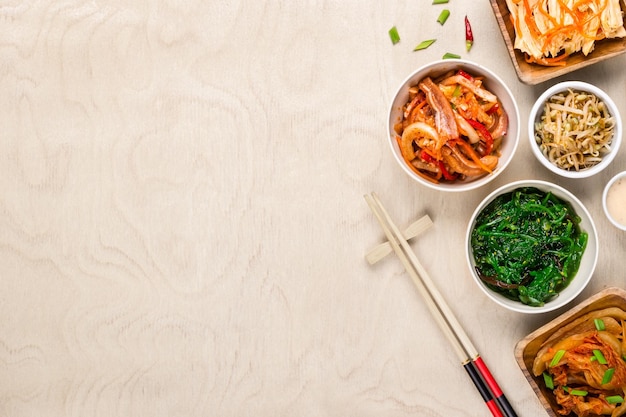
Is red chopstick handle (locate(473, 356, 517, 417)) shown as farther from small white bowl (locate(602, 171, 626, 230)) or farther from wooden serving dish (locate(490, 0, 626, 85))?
wooden serving dish (locate(490, 0, 626, 85))

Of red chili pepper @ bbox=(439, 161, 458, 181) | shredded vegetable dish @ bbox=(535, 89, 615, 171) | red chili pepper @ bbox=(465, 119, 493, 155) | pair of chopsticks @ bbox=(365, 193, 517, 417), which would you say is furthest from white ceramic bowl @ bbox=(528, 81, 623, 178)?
pair of chopsticks @ bbox=(365, 193, 517, 417)

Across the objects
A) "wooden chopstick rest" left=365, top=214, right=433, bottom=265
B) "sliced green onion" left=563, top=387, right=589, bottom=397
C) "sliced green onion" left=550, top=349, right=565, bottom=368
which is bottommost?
"sliced green onion" left=563, top=387, right=589, bottom=397

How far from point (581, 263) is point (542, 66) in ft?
2.05

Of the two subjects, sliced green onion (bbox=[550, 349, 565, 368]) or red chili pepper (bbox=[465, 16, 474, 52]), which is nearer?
sliced green onion (bbox=[550, 349, 565, 368])

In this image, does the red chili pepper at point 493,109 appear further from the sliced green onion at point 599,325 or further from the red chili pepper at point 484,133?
the sliced green onion at point 599,325

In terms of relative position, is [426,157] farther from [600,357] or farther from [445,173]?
[600,357]

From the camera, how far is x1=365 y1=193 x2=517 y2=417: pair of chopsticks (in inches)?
86.7

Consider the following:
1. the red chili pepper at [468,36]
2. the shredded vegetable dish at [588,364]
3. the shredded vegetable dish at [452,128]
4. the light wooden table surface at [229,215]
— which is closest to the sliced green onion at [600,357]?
the shredded vegetable dish at [588,364]

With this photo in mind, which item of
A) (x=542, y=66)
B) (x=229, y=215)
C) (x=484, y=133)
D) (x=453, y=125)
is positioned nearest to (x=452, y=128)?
(x=453, y=125)

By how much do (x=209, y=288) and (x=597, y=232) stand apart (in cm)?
131

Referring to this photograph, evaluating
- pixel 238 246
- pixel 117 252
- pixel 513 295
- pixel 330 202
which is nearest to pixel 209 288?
pixel 238 246

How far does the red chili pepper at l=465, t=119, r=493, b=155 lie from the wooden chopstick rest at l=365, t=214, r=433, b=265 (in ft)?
0.98

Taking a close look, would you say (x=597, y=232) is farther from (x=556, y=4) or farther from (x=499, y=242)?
(x=556, y=4)

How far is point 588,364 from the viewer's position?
206cm
